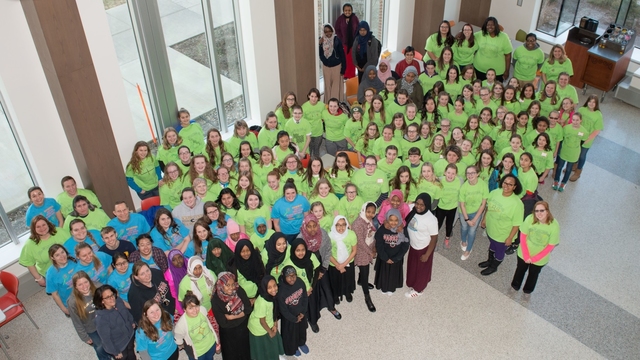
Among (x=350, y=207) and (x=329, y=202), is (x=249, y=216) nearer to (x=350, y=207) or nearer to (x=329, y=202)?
(x=329, y=202)

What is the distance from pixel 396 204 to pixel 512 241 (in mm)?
1993

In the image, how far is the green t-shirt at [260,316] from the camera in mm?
6023

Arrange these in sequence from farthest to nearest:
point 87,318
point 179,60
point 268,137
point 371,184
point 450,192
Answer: point 179,60 < point 268,137 < point 450,192 < point 371,184 < point 87,318

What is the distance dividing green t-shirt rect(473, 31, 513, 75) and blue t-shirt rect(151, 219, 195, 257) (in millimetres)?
6606

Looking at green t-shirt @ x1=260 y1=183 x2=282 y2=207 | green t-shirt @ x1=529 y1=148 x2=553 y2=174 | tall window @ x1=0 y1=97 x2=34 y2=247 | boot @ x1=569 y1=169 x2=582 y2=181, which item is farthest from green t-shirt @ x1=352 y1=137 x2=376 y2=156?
tall window @ x1=0 y1=97 x2=34 y2=247

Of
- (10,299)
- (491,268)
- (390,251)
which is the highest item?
(390,251)

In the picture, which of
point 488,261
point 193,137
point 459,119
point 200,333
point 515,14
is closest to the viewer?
point 200,333

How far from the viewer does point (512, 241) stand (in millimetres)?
7902

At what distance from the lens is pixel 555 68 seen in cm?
1005

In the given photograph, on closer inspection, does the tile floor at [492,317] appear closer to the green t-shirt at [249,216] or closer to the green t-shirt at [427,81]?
the green t-shirt at [249,216]

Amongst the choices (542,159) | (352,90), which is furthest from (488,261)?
(352,90)

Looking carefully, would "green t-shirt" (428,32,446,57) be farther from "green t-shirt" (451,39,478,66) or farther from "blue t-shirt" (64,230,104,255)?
"blue t-shirt" (64,230,104,255)

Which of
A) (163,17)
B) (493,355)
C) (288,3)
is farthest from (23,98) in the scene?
(493,355)

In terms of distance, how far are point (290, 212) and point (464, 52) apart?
5.50 meters
